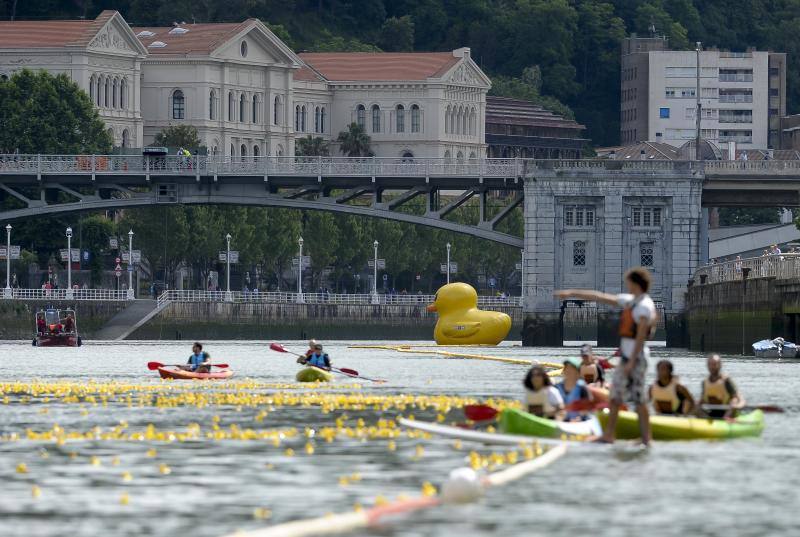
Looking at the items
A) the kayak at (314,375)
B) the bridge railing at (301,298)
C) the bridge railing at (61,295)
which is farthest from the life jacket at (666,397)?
the bridge railing at (301,298)

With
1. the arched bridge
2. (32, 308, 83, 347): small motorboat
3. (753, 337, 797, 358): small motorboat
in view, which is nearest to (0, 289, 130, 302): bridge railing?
the arched bridge

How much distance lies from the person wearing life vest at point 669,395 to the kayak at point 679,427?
0.66 m

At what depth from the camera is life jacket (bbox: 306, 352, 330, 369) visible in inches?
2980

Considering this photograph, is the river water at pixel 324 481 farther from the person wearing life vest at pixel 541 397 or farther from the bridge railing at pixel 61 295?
the bridge railing at pixel 61 295

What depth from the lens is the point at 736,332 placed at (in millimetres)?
116188

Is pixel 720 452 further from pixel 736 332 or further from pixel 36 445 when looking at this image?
pixel 736 332

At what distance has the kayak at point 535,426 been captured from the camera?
4503 cm

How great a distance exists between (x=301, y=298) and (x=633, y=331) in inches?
5775

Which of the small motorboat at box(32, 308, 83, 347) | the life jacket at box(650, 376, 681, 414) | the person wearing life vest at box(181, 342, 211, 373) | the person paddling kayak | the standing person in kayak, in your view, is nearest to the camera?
the standing person in kayak

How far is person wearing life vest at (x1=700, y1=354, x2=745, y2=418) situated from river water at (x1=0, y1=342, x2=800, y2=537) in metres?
0.94

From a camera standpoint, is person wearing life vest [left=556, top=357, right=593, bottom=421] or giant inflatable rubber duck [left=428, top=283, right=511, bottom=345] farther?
giant inflatable rubber duck [left=428, top=283, right=511, bottom=345]

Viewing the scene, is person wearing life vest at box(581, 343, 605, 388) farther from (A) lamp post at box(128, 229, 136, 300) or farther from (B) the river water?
(A) lamp post at box(128, 229, 136, 300)

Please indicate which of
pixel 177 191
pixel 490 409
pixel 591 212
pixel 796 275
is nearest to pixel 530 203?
pixel 591 212

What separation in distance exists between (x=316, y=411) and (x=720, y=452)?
1477 centimetres
